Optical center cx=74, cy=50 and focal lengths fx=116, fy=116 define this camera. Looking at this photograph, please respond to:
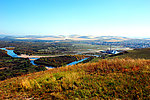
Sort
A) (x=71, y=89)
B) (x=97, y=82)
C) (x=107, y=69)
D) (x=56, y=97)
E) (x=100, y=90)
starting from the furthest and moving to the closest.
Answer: (x=107, y=69)
(x=97, y=82)
(x=71, y=89)
(x=100, y=90)
(x=56, y=97)

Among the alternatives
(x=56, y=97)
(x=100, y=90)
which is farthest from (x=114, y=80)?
(x=56, y=97)

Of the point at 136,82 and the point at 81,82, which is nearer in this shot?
the point at 136,82

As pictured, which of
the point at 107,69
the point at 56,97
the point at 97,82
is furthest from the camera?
the point at 107,69

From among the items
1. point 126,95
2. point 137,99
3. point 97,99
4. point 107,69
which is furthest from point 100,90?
point 107,69

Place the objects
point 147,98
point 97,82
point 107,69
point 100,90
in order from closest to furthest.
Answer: point 147,98 → point 100,90 → point 97,82 → point 107,69

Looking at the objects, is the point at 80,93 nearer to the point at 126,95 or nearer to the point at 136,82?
the point at 126,95

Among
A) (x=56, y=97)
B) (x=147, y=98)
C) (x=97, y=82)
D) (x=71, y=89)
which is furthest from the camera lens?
(x=97, y=82)

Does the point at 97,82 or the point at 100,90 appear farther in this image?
the point at 97,82

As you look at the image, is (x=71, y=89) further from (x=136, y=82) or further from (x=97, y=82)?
(x=136, y=82)
